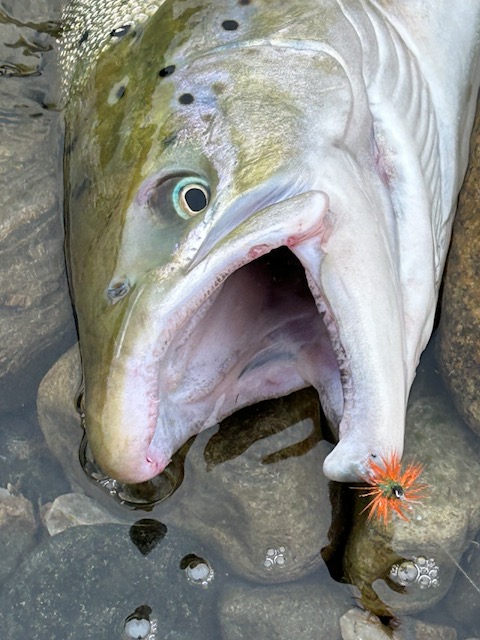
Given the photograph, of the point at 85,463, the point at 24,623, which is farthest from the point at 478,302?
the point at 24,623

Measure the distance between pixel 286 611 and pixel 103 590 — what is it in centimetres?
73

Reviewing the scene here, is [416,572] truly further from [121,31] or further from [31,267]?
[121,31]

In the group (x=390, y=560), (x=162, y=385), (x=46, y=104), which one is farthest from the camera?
(x=46, y=104)

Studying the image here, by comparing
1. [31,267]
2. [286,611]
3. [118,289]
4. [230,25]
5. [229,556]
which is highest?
[230,25]

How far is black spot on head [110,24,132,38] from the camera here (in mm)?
3053

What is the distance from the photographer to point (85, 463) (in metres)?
3.38

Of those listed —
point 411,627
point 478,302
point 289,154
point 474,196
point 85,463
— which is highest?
point 289,154

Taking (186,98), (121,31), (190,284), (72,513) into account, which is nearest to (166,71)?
(186,98)

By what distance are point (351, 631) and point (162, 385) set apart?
4.29 feet

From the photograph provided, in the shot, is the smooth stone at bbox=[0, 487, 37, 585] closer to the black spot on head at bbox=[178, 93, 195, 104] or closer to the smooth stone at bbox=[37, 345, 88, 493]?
the smooth stone at bbox=[37, 345, 88, 493]

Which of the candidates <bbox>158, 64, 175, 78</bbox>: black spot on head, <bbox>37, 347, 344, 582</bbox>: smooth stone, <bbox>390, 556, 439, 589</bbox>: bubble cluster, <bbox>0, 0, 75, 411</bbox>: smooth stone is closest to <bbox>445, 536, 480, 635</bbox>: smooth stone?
<bbox>390, 556, 439, 589</bbox>: bubble cluster

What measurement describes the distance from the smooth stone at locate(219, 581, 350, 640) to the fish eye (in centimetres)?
166

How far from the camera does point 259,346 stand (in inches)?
113

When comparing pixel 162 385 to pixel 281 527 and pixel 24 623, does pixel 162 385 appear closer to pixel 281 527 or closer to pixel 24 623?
pixel 281 527
